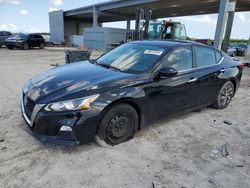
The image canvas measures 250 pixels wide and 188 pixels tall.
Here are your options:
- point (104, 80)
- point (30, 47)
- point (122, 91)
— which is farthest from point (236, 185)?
point (30, 47)

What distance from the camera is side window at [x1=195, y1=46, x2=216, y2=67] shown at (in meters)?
4.25

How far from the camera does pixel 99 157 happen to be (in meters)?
2.95

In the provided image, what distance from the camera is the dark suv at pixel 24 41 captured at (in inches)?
808

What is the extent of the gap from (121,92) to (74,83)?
0.66 metres

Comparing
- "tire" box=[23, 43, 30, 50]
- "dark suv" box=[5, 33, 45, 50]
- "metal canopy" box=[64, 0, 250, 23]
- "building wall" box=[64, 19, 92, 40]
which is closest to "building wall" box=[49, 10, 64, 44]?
"building wall" box=[64, 19, 92, 40]

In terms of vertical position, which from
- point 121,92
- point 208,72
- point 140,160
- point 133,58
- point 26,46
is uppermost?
point 133,58

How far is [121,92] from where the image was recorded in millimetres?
3064

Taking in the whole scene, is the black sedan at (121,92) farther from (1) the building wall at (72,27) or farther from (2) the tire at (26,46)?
(1) the building wall at (72,27)

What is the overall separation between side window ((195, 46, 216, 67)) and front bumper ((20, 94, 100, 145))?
242cm

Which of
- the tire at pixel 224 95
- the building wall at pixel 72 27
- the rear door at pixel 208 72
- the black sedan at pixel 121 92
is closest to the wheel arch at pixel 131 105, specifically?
the black sedan at pixel 121 92

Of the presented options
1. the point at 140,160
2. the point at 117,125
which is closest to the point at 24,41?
the point at 117,125

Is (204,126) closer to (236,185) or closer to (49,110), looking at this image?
(236,185)

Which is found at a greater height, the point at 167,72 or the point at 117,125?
the point at 167,72

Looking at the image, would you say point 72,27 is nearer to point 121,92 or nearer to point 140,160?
point 121,92
